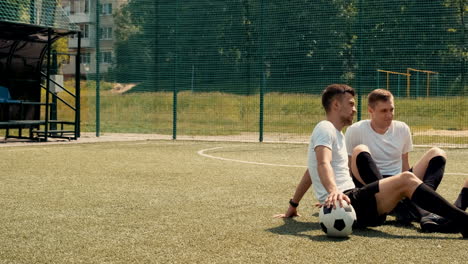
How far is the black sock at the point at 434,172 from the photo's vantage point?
188 inches

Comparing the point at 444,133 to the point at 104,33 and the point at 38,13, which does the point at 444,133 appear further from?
the point at 38,13

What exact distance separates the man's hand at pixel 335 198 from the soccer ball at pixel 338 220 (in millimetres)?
24

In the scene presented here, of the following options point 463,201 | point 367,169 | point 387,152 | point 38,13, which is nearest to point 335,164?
point 367,169

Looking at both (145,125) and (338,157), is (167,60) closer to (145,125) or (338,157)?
Result: (145,125)

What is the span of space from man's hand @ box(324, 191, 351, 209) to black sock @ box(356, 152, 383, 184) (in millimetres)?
561

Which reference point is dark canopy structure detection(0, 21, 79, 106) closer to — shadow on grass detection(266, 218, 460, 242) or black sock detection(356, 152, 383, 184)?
shadow on grass detection(266, 218, 460, 242)

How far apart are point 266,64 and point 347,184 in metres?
11.4

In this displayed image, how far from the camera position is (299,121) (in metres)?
16.8

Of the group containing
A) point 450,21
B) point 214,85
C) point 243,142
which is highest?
point 450,21

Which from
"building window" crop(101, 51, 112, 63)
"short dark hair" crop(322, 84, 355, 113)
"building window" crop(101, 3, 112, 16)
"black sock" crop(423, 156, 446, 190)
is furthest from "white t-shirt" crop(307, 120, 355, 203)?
"building window" crop(101, 3, 112, 16)

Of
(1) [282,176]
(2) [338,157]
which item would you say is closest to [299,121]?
(1) [282,176]

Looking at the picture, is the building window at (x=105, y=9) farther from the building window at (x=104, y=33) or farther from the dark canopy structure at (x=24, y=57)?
the dark canopy structure at (x=24, y=57)

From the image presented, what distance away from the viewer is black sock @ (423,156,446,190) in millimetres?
4770

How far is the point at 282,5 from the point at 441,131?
4867 mm
